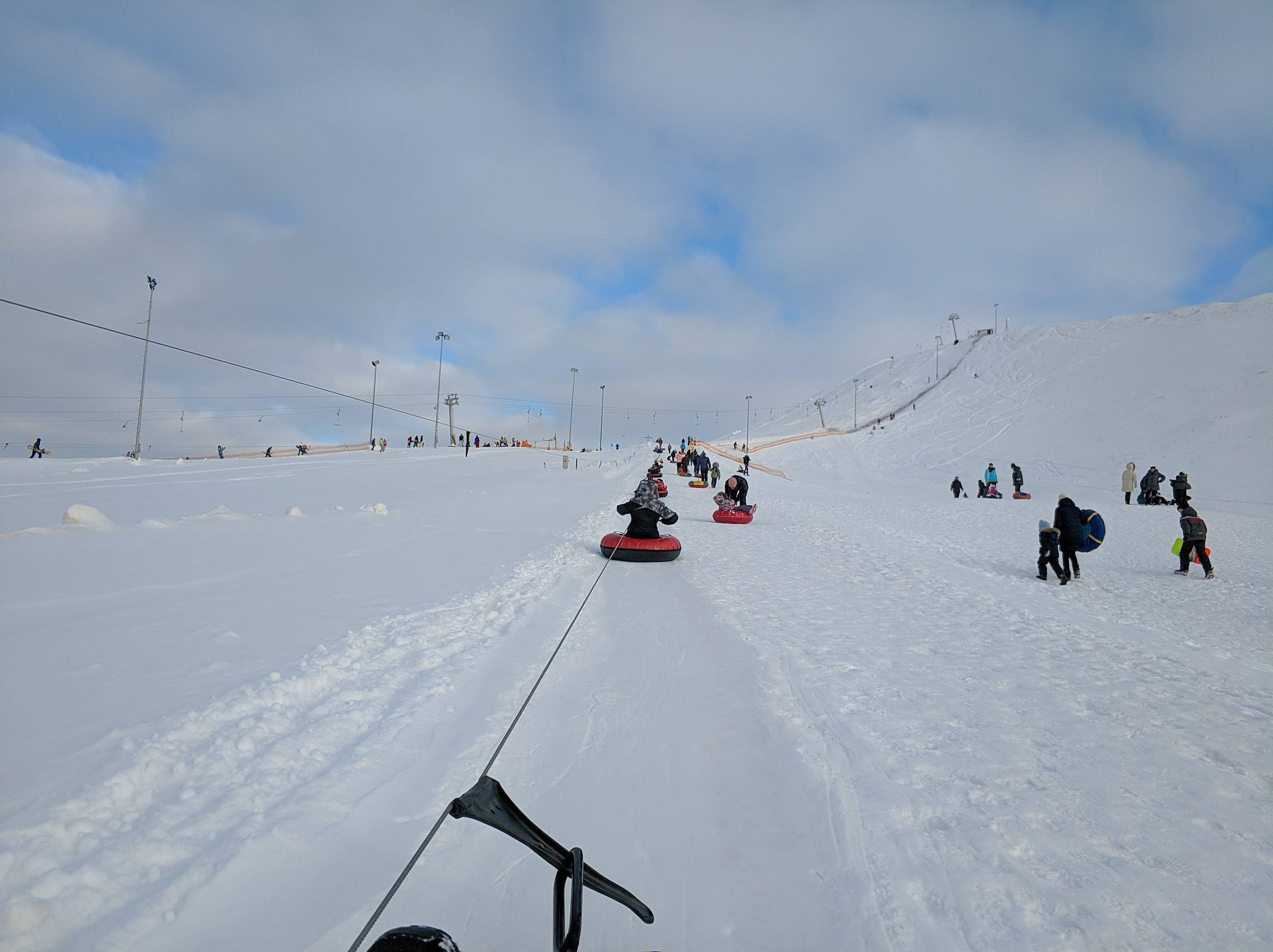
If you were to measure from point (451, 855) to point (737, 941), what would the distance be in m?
1.23

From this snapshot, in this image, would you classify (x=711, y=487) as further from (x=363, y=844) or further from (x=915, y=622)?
(x=363, y=844)

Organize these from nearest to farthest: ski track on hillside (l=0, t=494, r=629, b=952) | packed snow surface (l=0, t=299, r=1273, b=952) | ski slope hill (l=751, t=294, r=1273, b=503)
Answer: ski track on hillside (l=0, t=494, r=629, b=952) → packed snow surface (l=0, t=299, r=1273, b=952) → ski slope hill (l=751, t=294, r=1273, b=503)

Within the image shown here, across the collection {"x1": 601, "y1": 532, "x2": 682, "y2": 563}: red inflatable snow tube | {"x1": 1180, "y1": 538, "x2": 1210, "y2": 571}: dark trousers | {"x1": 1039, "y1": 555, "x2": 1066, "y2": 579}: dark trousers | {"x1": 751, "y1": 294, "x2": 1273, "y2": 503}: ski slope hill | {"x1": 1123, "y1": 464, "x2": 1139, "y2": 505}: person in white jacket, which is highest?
{"x1": 751, "y1": 294, "x2": 1273, "y2": 503}: ski slope hill

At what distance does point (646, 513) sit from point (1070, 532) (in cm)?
652

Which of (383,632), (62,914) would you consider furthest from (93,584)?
(62,914)

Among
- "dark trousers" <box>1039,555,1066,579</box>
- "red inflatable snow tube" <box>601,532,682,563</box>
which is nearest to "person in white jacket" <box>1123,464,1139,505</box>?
"dark trousers" <box>1039,555,1066,579</box>

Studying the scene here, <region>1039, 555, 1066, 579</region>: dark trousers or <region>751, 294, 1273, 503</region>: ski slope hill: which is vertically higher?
<region>751, 294, 1273, 503</region>: ski slope hill

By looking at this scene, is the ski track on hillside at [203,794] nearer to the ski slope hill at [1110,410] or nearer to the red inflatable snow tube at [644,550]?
the red inflatable snow tube at [644,550]

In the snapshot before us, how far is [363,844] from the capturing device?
262 centimetres

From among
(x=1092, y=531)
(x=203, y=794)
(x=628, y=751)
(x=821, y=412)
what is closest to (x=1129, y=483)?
(x=1092, y=531)

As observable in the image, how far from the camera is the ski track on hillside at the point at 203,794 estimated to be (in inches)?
84.4

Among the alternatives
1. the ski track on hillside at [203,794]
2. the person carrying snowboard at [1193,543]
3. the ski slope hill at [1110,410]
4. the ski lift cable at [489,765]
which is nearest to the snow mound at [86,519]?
the ski track on hillside at [203,794]

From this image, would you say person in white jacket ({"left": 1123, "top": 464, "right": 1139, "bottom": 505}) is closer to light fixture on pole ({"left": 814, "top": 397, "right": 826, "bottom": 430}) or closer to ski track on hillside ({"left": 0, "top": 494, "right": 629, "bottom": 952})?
ski track on hillside ({"left": 0, "top": 494, "right": 629, "bottom": 952})

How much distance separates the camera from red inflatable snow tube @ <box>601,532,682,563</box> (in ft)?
32.1
